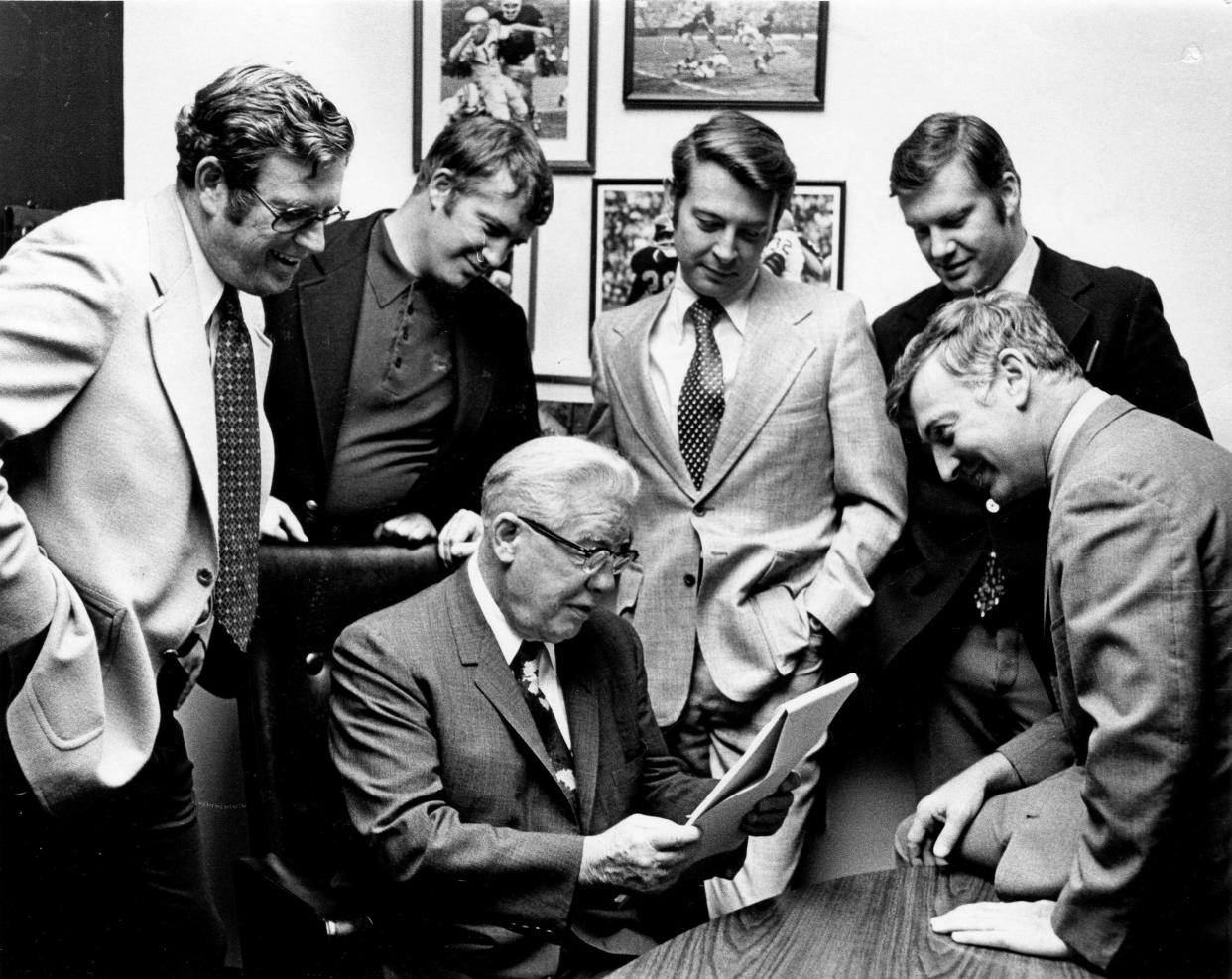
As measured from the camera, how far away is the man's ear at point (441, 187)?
2969mm

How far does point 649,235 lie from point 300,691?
158cm

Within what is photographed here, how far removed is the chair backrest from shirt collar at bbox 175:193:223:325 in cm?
62

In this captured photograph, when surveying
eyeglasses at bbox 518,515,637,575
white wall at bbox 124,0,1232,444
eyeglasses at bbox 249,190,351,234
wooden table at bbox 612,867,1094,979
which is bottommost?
wooden table at bbox 612,867,1094,979

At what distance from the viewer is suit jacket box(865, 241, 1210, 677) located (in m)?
2.94

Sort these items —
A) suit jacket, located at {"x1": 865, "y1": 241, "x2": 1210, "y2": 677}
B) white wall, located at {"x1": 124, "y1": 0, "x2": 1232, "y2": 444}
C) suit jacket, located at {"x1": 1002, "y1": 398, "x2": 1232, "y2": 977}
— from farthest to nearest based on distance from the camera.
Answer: white wall, located at {"x1": 124, "y1": 0, "x2": 1232, "y2": 444} → suit jacket, located at {"x1": 865, "y1": 241, "x2": 1210, "y2": 677} → suit jacket, located at {"x1": 1002, "y1": 398, "x2": 1232, "y2": 977}

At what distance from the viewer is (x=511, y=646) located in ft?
8.06

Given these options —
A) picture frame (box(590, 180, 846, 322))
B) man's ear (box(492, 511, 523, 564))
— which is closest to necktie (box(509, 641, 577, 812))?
man's ear (box(492, 511, 523, 564))

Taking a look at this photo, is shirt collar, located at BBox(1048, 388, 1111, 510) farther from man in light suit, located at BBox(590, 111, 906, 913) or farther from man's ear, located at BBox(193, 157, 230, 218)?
man's ear, located at BBox(193, 157, 230, 218)

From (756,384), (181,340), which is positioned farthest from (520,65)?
(181,340)

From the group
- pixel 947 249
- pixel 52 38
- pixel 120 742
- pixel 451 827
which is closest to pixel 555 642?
pixel 451 827

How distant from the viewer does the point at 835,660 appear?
3.20m

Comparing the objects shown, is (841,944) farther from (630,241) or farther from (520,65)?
(520,65)

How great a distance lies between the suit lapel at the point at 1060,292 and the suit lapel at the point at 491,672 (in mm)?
1471

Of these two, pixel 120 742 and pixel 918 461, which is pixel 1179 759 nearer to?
pixel 918 461
